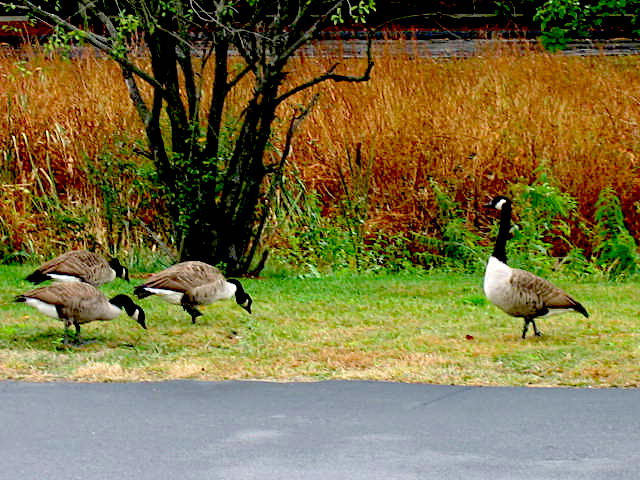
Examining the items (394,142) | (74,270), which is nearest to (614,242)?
(394,142)

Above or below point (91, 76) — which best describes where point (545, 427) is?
below

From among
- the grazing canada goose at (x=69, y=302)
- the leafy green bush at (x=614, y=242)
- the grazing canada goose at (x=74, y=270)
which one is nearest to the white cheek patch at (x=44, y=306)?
the grazing canada goose at (x=69, y=302)

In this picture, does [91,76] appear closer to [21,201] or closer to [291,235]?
[21,201]

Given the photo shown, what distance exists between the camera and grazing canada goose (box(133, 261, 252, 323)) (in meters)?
9.49

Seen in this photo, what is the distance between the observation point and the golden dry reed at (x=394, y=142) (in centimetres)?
1422

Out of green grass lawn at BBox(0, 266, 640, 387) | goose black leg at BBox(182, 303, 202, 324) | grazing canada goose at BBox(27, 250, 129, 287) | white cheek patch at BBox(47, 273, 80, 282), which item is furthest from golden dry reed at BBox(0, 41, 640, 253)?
goose black leg at BBox(182, 303, 202, 324)

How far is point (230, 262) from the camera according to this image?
13.1m

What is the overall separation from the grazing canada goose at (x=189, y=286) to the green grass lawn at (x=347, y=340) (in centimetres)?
29

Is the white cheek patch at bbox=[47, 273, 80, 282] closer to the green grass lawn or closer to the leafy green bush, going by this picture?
the green grass lawn

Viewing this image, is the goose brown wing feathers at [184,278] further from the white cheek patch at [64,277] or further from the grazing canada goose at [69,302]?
the white cheek patch at [64,277]

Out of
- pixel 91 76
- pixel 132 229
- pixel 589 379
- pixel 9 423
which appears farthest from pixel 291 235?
pixel 9 423

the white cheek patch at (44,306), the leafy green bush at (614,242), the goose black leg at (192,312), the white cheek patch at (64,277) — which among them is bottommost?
the leafy green bush at (614,242)

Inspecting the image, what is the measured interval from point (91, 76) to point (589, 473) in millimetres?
13331

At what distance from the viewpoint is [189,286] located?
31.4 ft
